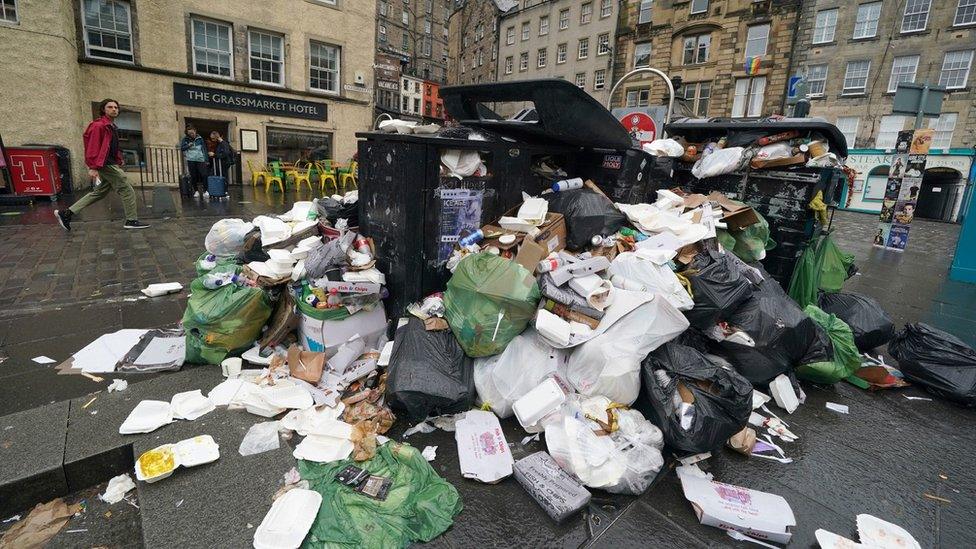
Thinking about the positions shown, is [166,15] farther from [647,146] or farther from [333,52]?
[647,146]

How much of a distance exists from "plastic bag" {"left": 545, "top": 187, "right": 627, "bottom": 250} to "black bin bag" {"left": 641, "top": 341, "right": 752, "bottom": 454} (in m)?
1.10

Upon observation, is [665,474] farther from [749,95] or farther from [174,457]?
[749,95]

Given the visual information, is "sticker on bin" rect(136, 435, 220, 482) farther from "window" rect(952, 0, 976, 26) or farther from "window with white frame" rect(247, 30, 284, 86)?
"window" rect(952, 0, 976, 26)

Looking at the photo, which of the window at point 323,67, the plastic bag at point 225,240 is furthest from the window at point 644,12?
the plastic bag at point 225,240

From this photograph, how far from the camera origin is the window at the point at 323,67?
610 inches

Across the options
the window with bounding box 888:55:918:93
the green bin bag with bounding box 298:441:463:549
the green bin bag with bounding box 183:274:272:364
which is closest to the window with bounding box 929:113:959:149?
the window with bounding box 888:55:918:93

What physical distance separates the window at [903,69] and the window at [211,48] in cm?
2833

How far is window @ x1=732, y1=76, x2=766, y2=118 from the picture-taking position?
2381cm

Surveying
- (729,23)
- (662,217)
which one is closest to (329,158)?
(662,217)

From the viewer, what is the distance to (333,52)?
627 inches

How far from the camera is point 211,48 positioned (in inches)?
540

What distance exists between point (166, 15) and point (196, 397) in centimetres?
A: 1539

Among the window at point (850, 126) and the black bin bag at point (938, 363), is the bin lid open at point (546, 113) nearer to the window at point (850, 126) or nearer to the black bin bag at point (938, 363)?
the black bin bag at point (938, 363)

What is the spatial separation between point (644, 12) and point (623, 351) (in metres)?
32.1
